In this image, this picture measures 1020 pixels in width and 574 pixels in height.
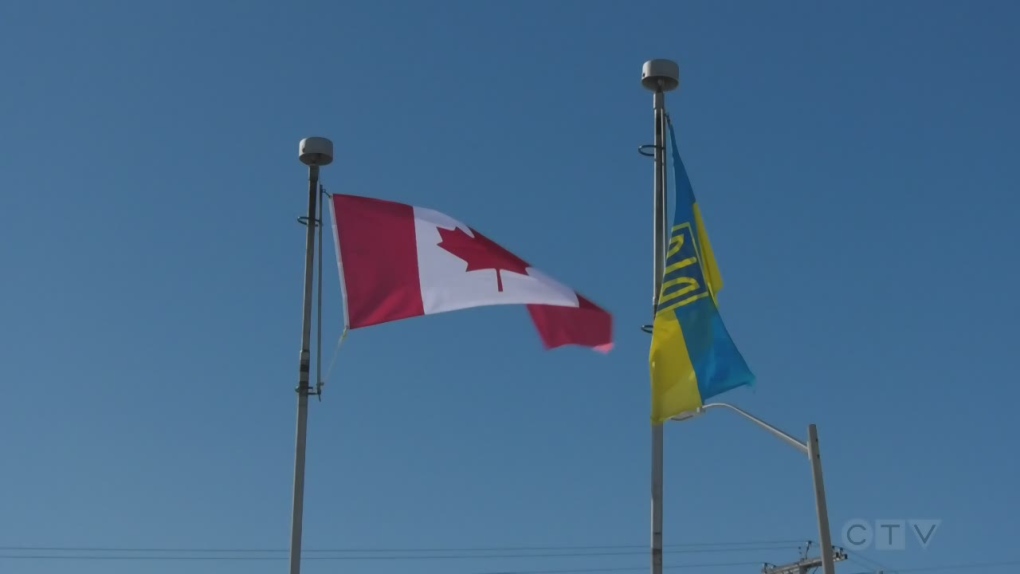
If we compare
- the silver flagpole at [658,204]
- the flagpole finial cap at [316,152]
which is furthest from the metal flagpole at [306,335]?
the silver flagpole at [658,204]

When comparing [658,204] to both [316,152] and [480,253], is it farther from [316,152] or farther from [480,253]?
[316,152]

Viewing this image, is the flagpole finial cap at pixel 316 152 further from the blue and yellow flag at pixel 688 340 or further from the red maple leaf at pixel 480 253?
the blue and yellow flag at pixel 688 340

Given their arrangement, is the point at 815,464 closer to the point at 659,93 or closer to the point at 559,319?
the point at 559,319

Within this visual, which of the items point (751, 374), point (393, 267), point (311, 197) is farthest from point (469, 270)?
point (751, 374)

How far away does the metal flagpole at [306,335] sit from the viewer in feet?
61.1

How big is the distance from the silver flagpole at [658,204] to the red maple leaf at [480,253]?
1645mm

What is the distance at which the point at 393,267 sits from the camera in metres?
19.9

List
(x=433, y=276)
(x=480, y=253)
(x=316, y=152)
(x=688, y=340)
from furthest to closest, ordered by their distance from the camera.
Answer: (x=316, y=152) < (x=480, y=253) < (x=433, y=276) < (x=688, y=340)

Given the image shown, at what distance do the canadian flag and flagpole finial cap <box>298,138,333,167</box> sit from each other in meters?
0.50

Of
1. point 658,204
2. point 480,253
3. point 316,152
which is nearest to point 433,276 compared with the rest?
point 480,253

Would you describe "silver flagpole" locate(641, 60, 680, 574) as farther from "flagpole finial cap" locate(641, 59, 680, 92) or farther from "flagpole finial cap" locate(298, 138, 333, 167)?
"flagpole finial cap" locate(298, 138, 333, 167)

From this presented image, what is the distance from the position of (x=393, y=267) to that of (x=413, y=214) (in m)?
0.87

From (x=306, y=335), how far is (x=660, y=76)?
5507 millimetres

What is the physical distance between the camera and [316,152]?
20391mm
